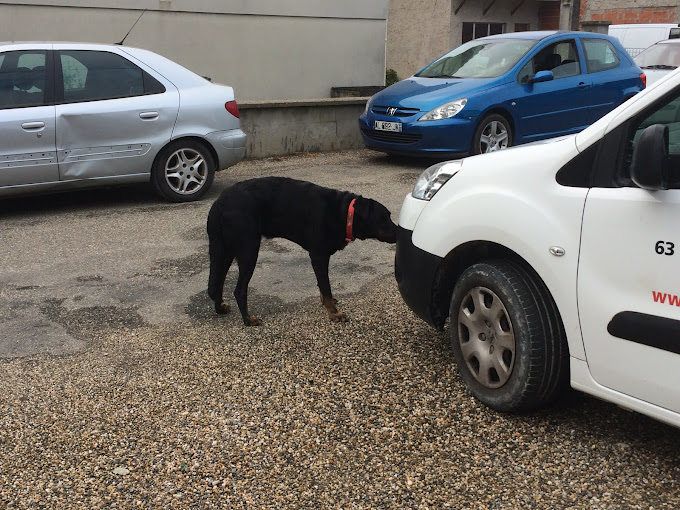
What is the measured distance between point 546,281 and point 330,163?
7.94m

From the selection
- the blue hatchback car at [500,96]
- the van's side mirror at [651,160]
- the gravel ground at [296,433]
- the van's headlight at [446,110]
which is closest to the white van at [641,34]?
the blue hatchback car at [500,96]

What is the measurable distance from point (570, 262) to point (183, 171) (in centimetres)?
578

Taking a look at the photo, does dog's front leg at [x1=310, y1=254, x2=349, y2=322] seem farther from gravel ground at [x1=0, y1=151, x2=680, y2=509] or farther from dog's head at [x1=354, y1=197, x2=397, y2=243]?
dog's head at [x1=354, y1=197, x2=397, y2=243]

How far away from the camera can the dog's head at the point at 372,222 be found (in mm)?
4594

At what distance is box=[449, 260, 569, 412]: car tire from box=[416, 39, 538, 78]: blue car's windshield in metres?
6.93

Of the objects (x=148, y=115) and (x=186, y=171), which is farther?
(x=186, y=171)

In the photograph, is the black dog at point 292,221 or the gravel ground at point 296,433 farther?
the black dog at point 292,221

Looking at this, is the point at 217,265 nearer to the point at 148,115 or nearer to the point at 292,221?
the point at 292,221

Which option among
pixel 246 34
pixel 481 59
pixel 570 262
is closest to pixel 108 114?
pixel 481 59

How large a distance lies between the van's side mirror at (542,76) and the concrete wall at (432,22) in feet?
36.7

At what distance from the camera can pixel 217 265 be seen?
4.76 m

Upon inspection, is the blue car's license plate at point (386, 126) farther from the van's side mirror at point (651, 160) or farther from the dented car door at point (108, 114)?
the van's side mirror at point (651, 160)

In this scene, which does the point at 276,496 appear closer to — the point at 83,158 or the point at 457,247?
the point at 457,247

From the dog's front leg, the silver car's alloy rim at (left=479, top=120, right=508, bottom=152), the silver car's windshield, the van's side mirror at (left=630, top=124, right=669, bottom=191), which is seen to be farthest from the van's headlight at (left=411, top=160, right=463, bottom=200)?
the silver car's windshield
